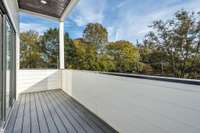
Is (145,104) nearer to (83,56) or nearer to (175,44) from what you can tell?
(175,44)

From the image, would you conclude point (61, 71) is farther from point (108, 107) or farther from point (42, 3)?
point (108, 107)

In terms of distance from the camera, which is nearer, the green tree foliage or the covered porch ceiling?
the covered porch ceiling

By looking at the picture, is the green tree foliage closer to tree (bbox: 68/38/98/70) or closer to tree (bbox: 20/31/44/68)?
tree (bbox: 20/31/44/68)

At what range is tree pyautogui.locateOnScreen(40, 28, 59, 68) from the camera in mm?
6145

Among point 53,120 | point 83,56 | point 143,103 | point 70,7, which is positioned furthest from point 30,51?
point 143,103

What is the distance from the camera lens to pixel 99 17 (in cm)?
1018

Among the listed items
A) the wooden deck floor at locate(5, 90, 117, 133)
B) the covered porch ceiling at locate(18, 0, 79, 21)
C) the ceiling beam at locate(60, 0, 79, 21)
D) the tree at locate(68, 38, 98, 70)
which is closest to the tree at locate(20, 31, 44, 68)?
the covered porch ceiling at locate(18, 0, 79, 21)

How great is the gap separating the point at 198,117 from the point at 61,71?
16.7 ft

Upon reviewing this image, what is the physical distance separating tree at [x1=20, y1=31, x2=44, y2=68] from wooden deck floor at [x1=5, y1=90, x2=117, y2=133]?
2.18 metres

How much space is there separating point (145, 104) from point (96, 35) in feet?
29.6

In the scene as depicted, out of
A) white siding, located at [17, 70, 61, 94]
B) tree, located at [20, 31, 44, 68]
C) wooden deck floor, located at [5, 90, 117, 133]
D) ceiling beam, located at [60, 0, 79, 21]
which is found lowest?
wooden deck floor, located at [5, 90, 117, 133]

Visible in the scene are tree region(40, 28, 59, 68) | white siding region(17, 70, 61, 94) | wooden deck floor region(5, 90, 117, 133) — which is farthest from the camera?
tree region(40, 28, 59, 68)

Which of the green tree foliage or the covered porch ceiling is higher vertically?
the covered porch ceiling

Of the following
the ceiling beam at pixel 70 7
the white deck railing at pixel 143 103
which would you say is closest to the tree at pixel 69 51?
the ceiling beam at pixel 70 7
